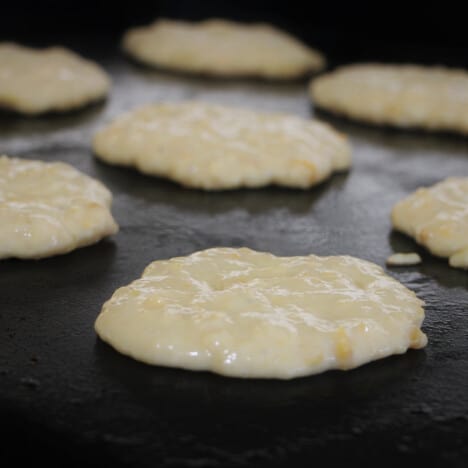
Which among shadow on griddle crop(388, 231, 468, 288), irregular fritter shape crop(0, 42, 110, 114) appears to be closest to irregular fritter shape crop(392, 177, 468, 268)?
shadow on griddle crop(388, 231, 468, 288)

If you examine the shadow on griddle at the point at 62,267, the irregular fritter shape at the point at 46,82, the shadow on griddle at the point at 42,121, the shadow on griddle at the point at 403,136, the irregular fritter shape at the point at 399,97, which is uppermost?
the irregular fritter shape at the point at 399,97

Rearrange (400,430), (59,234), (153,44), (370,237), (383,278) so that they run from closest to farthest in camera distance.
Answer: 1. (400,430)
2. (383,278)
3. (59,234)
4. (370,237)
5. (153,44)

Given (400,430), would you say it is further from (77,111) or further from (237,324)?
(77,111)

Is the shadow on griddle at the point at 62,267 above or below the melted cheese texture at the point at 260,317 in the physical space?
below

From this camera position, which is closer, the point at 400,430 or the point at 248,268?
the point at 400,430

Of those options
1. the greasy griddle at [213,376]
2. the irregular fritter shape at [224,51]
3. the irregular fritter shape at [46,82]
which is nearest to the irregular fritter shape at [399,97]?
the irregular fritter shape at [224,51]

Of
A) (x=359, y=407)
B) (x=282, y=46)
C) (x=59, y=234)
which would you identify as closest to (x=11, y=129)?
(x=59, y=234)

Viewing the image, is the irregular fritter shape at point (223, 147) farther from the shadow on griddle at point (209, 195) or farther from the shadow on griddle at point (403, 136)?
the shadow on griddle at point (403, 136)
